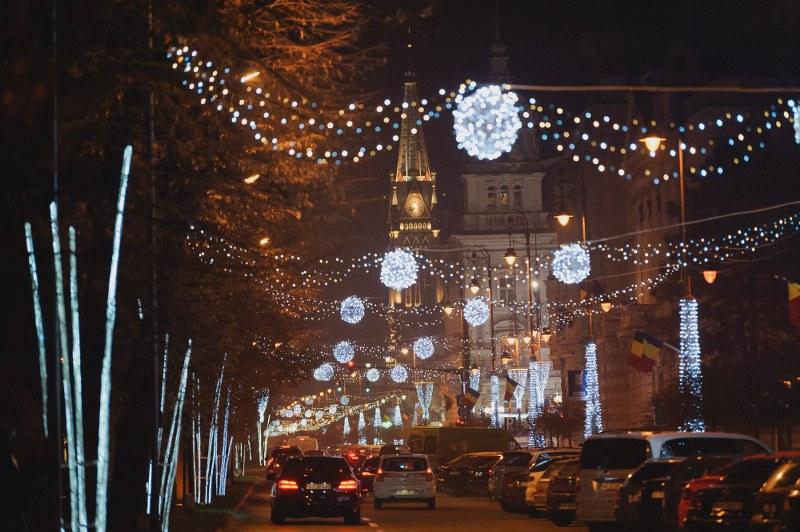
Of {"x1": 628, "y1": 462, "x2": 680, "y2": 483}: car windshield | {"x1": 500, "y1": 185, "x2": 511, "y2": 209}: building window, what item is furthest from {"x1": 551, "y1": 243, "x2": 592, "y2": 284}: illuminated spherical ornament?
{"x1": 500, "y1": 185, "x2": 511, "y2": 209}: building window

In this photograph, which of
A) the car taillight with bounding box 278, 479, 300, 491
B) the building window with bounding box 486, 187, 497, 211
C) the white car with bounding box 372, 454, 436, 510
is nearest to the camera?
the car taillight with bounding box 278, 479, 300, 491

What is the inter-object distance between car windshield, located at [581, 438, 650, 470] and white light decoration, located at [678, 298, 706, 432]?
16.7m

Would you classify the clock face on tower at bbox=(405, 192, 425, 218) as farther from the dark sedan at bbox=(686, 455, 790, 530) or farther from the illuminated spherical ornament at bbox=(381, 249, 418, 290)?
the dark sedan at bbox=(686, 455, 790, 530)

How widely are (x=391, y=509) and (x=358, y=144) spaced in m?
22.3

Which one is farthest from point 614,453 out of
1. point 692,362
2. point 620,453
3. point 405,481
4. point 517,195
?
point 517,195

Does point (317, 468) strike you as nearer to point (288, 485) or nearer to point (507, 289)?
point (288, 485)

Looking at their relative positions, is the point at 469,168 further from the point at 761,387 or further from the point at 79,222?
the point at 79,222

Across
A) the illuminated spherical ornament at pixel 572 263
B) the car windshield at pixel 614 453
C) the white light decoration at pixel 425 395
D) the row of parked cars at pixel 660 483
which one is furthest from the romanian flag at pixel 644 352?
the white light decoration at pixel 425 395

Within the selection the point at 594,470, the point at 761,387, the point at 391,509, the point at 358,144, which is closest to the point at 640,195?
the point at 761,387

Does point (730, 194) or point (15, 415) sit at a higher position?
point (730, 194)

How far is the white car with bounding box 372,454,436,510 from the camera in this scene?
4238 cm

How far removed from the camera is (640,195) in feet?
258

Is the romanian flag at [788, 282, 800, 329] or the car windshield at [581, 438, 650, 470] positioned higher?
the romanian flag at [788, 282, 800, 329]

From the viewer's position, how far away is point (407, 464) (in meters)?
43.2
